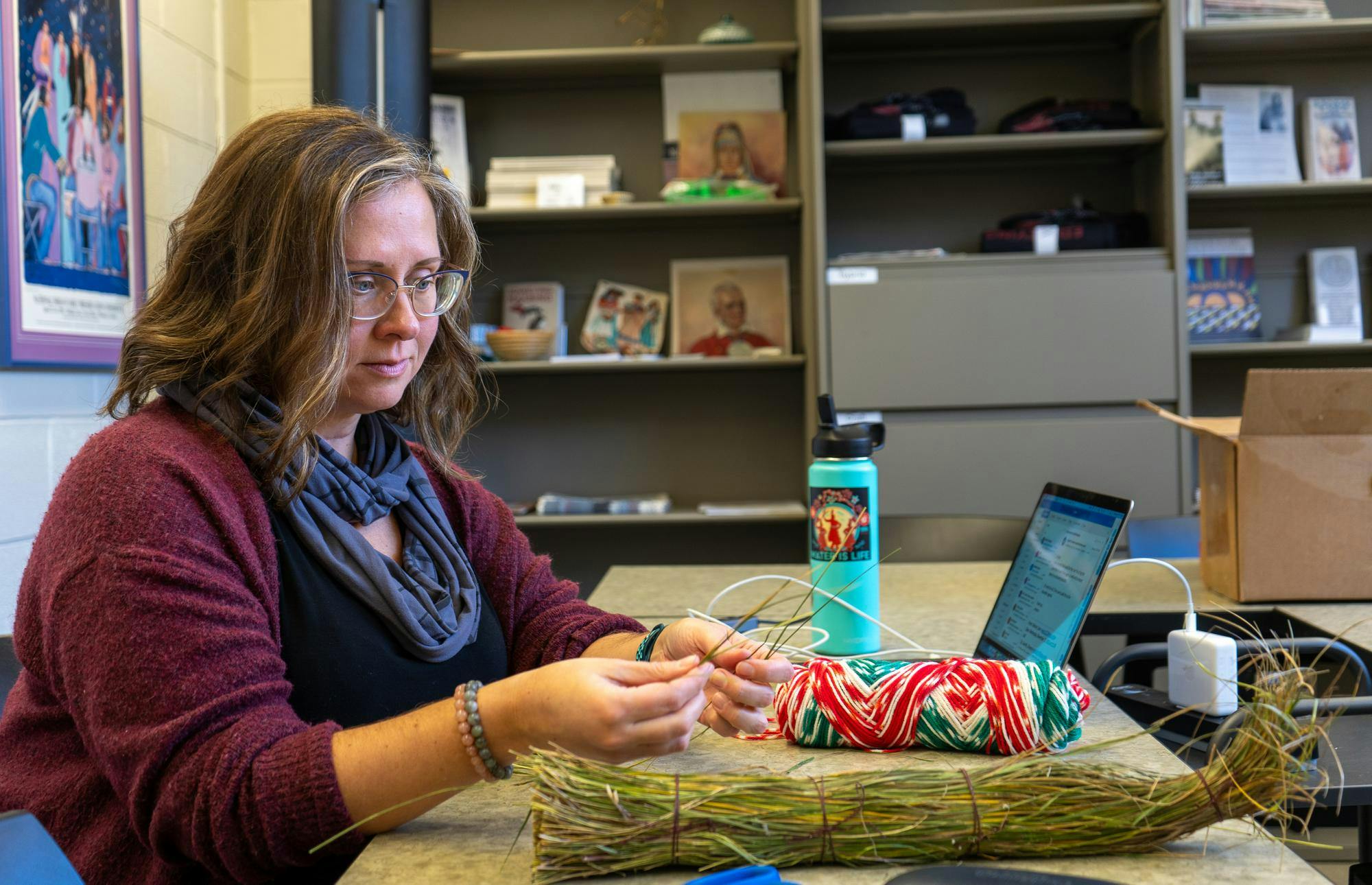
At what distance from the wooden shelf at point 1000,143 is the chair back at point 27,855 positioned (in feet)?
10.1

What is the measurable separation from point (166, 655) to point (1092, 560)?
0.91m

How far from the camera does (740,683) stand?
1062mm

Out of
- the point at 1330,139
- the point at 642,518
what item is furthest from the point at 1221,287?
the point at 642,518

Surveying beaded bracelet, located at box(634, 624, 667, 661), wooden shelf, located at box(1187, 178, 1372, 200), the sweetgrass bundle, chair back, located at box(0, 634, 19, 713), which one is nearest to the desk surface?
the sweetgrass bundle

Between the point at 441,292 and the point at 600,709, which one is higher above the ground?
the point at 441,292

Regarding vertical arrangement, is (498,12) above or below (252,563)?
above

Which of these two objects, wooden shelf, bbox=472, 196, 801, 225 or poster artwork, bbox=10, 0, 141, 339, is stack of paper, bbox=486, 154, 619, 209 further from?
poster artwork, bbox=10, 0, 141, 339

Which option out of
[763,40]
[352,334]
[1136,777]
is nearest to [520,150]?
[763,40]

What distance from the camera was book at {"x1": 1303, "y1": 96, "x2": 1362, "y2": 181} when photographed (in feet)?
12.1

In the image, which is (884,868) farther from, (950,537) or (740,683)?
(950,537)

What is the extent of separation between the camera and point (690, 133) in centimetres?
Result: 385

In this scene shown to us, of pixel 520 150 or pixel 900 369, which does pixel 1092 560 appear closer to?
pixel 900 369

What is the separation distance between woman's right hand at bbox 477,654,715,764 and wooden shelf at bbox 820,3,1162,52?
3.02m

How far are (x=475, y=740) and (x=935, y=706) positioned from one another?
0.42 metres
